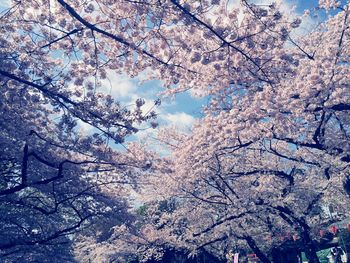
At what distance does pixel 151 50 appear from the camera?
23.1 ft

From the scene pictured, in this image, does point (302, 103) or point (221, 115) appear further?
point (221, 115)

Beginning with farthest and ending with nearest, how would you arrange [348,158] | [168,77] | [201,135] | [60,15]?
[201,135] < [348,158] < [168,77] < [60,15]

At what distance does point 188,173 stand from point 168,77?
725cm

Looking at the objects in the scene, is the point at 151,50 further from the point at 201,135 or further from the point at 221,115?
the point at 201,135

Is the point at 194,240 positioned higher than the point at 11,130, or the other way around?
the point at 11,130

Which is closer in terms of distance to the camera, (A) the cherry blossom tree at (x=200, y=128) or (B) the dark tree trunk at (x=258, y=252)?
(A) the cherry blossom tree at (x=200, y=128)

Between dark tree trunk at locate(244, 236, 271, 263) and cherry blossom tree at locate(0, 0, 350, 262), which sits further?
dark tree trunk at locate(244, 236, 271, 263)

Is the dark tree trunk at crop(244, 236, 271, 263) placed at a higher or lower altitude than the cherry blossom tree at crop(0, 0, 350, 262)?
lower

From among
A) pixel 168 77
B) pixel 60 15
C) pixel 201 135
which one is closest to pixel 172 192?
pixel 201 135

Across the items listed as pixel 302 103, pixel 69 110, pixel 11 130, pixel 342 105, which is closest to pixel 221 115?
pixel 302 103

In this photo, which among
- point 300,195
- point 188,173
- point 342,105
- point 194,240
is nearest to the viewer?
point 342,105

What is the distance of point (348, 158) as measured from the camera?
1061 centimetres

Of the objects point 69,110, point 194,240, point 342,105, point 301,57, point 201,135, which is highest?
point 301,57

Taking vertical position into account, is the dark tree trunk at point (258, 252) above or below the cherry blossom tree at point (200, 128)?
below
